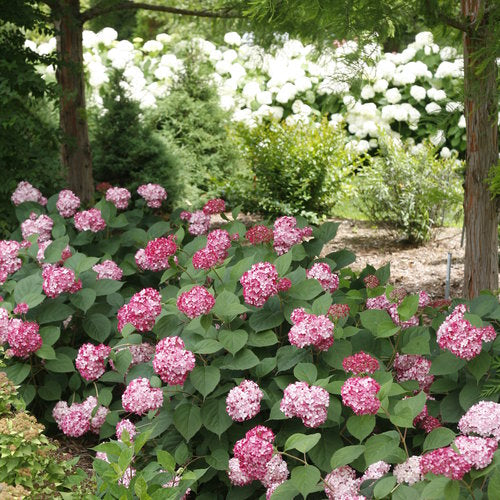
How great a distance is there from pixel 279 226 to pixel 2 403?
4.37ft

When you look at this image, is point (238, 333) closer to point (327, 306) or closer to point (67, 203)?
point (327, 306)

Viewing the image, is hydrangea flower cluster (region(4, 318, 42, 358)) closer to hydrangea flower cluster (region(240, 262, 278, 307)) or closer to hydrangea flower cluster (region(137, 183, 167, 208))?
hydrangea flower cluster (region(240, 262, 278, 307))

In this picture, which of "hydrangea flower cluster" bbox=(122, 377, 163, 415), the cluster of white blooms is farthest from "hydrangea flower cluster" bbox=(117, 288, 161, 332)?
the cluster of white blooms

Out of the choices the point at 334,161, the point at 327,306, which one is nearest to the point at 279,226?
the point at 327,306

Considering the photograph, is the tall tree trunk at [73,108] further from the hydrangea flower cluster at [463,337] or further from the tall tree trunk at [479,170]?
the hydrangea flower cluster at [463,337]

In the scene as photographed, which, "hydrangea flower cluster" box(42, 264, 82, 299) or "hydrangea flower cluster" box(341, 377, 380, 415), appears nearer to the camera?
"hydrangea flower cluster" box(341, 377, 380, 415)

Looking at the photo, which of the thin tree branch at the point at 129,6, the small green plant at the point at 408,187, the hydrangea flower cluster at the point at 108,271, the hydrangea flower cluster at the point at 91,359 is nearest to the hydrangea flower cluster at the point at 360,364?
the hydrangea flower cluster at the point at 91,359

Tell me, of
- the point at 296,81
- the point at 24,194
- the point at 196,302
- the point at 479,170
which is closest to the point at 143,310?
the point at 196,302

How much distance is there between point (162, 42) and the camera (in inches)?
386

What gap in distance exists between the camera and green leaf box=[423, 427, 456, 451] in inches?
72.8

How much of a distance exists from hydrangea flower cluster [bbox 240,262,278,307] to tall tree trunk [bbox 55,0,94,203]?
266 cm

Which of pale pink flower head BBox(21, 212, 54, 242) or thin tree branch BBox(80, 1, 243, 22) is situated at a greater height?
thin tree branch BBox(80, 1, 243, 22)

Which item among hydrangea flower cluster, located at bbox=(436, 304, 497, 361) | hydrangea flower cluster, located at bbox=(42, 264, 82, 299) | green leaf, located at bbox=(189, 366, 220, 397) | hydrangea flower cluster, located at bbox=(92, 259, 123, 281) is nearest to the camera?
hydrangea flower cluster, located at bbox=(436, 304, 497, 361)

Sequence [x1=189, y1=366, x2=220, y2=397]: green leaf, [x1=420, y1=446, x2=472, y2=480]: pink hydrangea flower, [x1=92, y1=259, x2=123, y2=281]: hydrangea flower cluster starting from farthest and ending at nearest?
[x1=92, y1=259, x2=123, y2=281]: hydrangea flower cluster < [x1=189, y1=366, x2=220, y2=397]: green leaf < [x1=420, y1=446, x2=472, y2=480]: pink hydrangea flower
